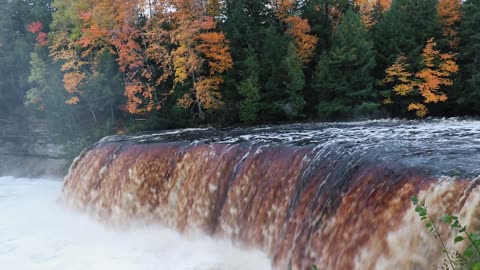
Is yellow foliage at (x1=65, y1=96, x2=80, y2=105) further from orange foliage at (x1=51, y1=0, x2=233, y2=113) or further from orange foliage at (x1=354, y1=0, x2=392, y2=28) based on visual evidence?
orange foliage at (x1=354, y1=0, x2=392, y2=28)

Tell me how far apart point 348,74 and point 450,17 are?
7.92 meters

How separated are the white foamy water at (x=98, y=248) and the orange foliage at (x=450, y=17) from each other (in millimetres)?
19732

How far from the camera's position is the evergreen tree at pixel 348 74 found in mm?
20531

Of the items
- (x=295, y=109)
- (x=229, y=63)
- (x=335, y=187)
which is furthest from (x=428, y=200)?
(x=229, y=63)

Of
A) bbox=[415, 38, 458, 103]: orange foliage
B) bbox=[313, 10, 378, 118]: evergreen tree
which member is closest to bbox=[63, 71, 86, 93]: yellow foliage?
bbox=[313, 10, 378, 118]: evergreen tree

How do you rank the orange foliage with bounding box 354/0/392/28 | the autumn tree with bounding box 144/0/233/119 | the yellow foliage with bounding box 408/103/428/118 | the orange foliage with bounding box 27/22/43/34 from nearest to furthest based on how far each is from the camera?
the yellow foliage with bounding box 408/103/428/118
the autumn tree with bounding box 144/0/233/119
the orange foliage with bounding box 354/0/392/28
the orange foliage with bounding box 27/22/43/34

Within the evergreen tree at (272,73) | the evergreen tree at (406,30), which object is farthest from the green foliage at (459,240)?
the evergreen tree at (406,30)

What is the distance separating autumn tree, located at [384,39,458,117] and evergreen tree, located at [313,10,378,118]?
1.21 m

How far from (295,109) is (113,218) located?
12.5 m

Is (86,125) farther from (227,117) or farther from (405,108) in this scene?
(405,108)

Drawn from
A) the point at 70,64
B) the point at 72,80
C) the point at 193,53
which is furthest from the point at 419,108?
the point at 70,64

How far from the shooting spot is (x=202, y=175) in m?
9.88

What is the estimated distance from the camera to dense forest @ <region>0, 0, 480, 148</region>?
68.1 feet

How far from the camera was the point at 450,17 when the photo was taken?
23.3 metres
